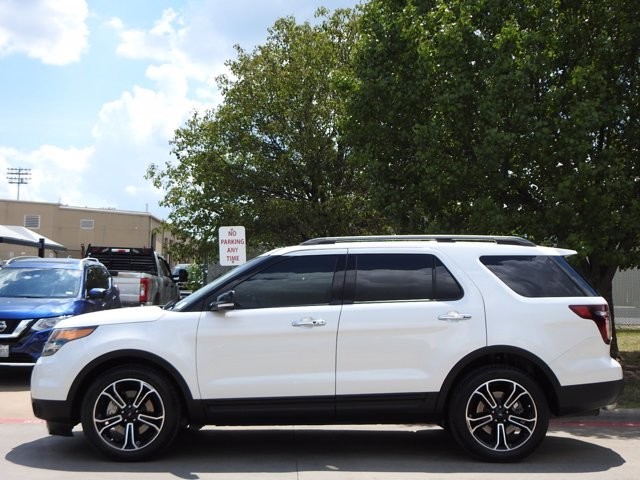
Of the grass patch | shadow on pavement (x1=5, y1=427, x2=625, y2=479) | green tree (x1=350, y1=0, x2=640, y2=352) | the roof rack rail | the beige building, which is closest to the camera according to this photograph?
shadow on pavement (x1=5, y1=427, x2=625, y2=479)

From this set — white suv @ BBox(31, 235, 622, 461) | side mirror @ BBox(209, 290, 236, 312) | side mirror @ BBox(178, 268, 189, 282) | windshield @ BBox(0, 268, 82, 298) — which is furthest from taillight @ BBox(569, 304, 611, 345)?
side mirror @ BBox(178, 268, 189, 282)

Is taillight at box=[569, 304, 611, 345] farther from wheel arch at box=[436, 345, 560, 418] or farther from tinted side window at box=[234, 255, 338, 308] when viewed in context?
tinted side window at box=[234, 255, 338, 308]

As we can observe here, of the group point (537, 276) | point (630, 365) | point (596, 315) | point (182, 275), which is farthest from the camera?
point (182, 275)

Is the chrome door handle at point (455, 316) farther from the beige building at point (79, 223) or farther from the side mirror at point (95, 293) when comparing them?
the beige building at point (79, 223)

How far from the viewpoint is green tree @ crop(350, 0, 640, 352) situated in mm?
10969

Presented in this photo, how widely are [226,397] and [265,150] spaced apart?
70.5ft

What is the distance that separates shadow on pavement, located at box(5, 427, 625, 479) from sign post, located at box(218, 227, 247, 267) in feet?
17.0

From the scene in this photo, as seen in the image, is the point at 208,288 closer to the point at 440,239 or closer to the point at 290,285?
the point at 290,285

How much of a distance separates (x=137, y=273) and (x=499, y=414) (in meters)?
12.3

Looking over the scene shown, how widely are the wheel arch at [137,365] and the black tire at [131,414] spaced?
0.07 metres

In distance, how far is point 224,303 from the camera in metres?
6.16

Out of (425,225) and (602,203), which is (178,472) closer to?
(602,203)

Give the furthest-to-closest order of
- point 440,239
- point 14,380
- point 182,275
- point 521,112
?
1. point 182,275
2. point 14,380
3. point 521,112
4. point 440,239

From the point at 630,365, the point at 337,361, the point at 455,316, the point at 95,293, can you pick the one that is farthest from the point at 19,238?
the point at 455,316
